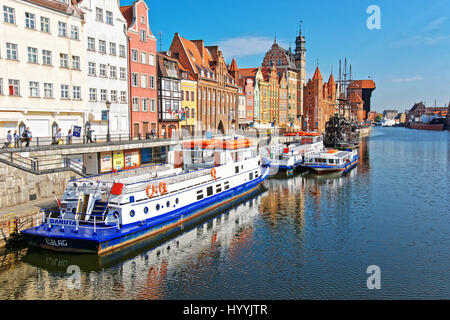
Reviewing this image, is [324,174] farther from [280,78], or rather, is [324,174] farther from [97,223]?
[280,78]

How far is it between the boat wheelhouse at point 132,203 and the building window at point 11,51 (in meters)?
14.6

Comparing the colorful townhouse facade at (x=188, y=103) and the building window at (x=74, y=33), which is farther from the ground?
the building window at (x=74, y=33)

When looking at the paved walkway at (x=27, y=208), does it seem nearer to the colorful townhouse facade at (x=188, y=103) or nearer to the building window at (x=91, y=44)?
the building window at (x=91, y=44)

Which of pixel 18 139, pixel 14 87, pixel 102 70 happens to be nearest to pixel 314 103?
pixel 102 70

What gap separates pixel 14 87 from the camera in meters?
33.0

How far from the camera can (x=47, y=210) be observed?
23750mm

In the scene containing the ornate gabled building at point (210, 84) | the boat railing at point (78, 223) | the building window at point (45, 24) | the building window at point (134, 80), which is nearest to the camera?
the boat railing at point (78, 223)

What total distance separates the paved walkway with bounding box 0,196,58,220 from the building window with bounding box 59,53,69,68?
1633 centimetres

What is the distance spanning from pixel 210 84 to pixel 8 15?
40.8 m

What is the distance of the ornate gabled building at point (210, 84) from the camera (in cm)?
6469

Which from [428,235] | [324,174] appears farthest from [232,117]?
[428,235]

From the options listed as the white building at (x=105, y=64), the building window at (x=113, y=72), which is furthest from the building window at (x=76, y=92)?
the building window at (x=113, y=72)

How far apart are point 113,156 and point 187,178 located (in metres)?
14.6

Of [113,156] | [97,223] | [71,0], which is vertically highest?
[71,0]
